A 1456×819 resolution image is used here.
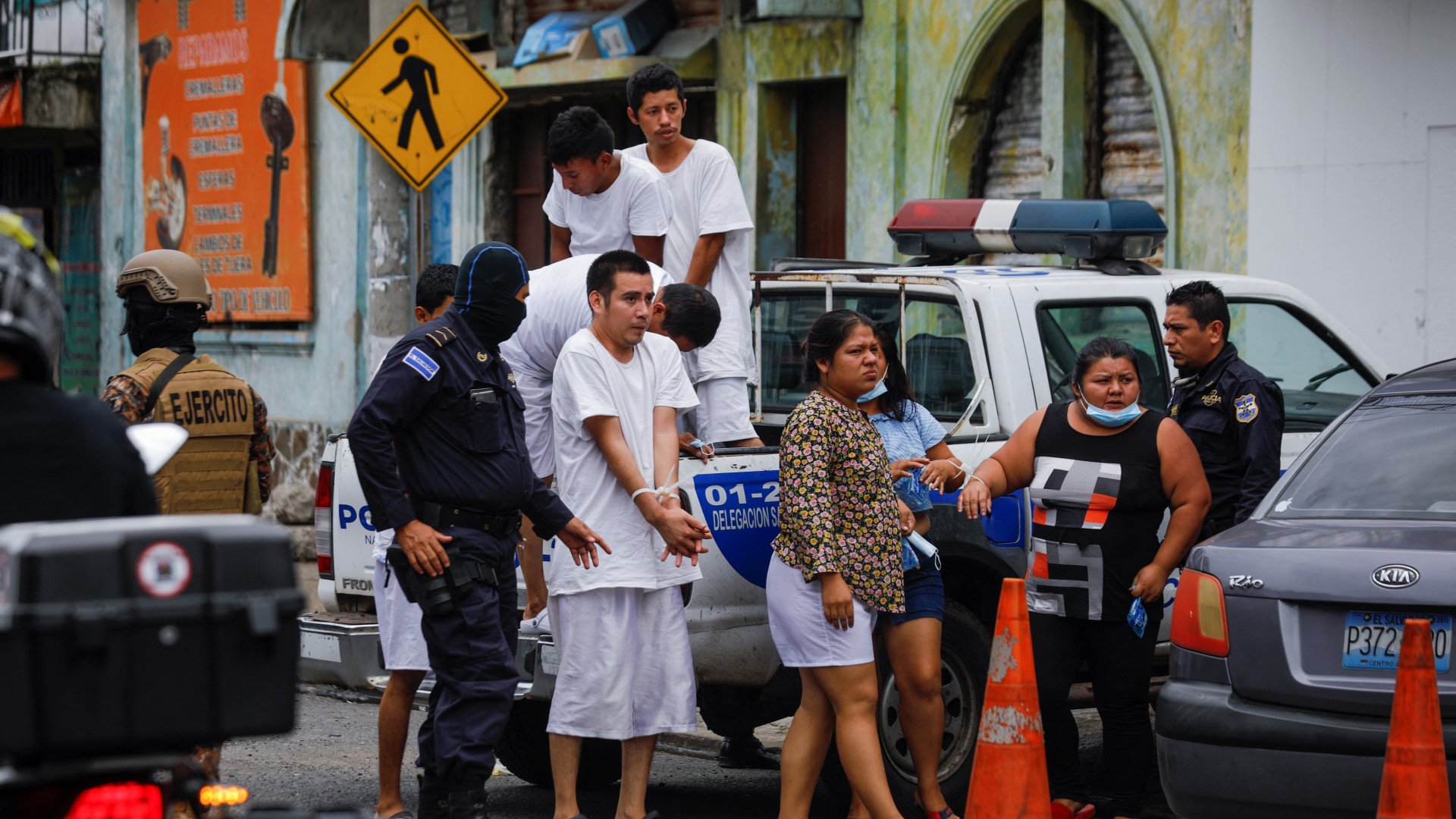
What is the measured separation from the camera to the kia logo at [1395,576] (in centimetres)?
507

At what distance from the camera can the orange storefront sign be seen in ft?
56.5

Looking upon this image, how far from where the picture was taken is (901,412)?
6.38 metres

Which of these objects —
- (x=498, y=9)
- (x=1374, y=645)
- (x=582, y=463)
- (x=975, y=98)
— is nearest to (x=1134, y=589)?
(x=1374, y=645)

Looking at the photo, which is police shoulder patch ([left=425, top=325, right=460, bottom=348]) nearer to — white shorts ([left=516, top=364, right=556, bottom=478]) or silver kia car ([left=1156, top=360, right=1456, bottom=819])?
white shorts ([left=516, top=364, right=556, bottom=478])

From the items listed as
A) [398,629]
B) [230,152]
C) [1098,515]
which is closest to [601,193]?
[398,629]

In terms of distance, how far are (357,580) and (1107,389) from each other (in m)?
2.91

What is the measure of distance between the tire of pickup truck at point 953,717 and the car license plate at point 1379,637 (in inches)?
63.8

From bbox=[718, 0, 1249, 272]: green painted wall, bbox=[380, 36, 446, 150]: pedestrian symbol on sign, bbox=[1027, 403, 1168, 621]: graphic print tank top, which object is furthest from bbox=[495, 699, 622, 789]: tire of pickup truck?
bbox=[718, 0, 1249, 272]: green painted wall

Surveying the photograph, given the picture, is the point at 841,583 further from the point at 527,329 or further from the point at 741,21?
the point at 741,21

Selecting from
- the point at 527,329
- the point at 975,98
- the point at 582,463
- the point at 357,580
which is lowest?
the point at 357,580

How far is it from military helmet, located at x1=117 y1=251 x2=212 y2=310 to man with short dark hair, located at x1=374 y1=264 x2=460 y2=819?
2.58 ft

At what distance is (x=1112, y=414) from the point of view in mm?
6273

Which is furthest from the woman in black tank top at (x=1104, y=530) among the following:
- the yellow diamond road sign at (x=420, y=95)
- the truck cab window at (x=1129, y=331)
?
the yellow diamond road sign at (x=420, y=95)

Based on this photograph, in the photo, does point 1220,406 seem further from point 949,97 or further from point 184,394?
point 949,97
